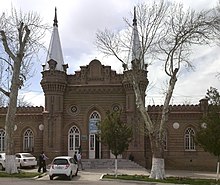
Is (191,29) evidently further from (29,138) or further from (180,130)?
(29,138)

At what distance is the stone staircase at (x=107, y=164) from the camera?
33812 mm

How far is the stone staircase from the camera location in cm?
→ 3381

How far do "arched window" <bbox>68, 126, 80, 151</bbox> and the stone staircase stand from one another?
3.04 m

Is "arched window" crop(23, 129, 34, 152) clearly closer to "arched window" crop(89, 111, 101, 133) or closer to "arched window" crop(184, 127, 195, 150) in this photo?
"arched window" crop(89, 111, 101, 133)

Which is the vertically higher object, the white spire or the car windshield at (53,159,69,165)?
the white spire

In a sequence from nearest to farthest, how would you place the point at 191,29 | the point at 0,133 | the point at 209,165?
the point at 191,29, the point at 209,165, the point at 0,133

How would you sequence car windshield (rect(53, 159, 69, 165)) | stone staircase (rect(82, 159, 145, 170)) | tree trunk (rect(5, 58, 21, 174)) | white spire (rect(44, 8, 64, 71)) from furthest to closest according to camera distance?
1. white spire (rect(44, 8, 64, 71))
2. stone staircase (rect(82, 159, 145, 170))
3. tree trunk (rect(5, 58, 21, 174))
4. car windshield (rect(53, 159, 69, 165))

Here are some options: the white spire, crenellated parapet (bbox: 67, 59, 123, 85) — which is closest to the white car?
crenellated parapet (bbox: 67, 59, 123, 85)

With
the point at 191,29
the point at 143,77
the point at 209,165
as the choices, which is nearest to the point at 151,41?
the point at 191,29

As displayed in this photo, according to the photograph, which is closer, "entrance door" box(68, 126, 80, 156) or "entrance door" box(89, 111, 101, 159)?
"entrance door" box(89, 111, 101, 159)

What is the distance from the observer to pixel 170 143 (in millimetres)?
37875

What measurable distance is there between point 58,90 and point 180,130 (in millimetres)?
12239

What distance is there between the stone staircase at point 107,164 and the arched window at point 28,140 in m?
6.59

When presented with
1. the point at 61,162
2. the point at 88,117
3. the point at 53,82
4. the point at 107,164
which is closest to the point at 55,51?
the point at 53,82
